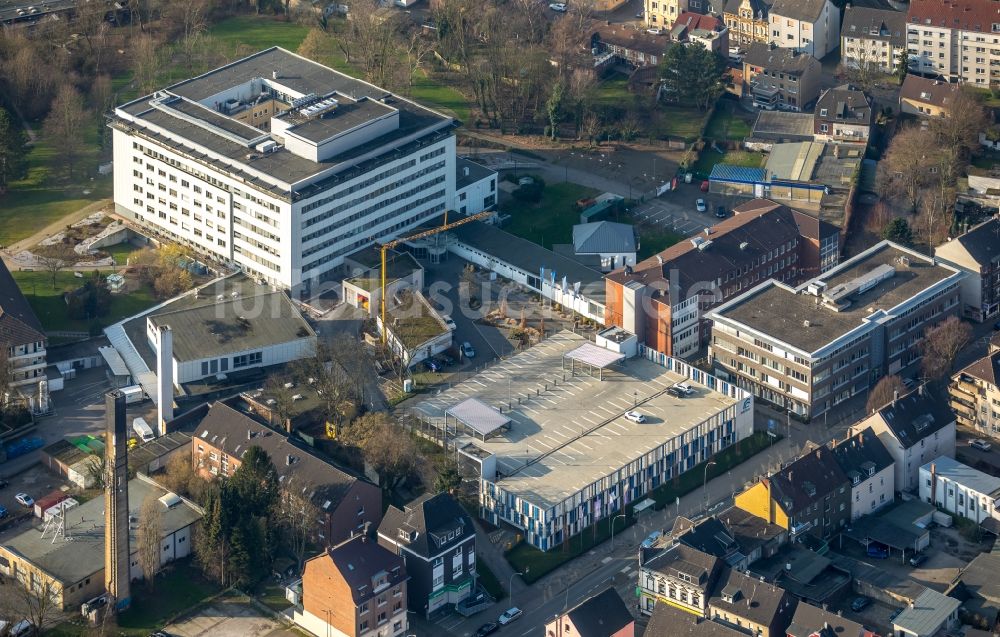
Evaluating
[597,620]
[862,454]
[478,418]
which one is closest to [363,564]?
[597,620]

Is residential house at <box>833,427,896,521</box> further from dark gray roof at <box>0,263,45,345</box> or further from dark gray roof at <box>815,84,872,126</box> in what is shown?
dark gray roof at <box>0,263,45,345</box>

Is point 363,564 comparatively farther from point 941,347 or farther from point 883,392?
point 941,347

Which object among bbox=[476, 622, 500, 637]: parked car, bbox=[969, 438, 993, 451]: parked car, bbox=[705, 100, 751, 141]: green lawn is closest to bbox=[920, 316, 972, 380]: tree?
bbox=[969, 438, 993, 451]: parked car

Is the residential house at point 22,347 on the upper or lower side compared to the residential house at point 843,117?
lower

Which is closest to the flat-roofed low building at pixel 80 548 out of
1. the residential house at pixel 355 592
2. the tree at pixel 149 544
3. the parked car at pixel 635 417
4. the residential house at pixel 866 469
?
the tree at pixel 149 544

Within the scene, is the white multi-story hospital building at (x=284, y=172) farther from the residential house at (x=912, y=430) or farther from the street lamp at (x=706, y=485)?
the residential house at (x=912, y=430)

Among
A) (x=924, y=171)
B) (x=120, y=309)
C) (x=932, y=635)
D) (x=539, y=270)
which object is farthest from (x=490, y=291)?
(x=932, y=635)
